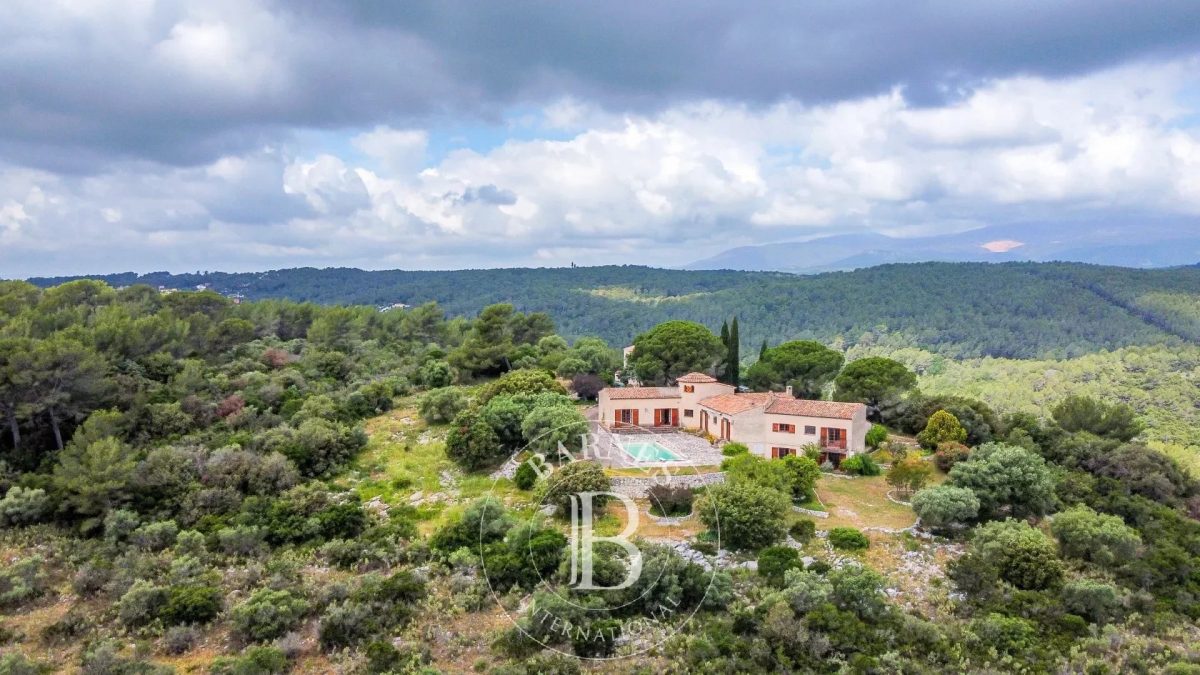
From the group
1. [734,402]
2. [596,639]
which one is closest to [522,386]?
[734,402]

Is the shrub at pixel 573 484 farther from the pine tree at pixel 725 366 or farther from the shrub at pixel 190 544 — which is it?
the pine tree at pixel 725 366

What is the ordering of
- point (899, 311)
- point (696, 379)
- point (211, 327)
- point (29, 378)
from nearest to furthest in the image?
point (29, 378)
point (696, 379)
point (211, 327)
point (899, 311)

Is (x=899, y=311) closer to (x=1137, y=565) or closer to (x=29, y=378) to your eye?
(x=1137, y=565)

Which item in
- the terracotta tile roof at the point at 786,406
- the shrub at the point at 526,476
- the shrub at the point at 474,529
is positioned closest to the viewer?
the shrub at the point at 474,529

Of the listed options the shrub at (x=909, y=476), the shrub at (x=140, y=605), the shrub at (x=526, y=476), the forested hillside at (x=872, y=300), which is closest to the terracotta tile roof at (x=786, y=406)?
the shrub at (x=909, y=476)

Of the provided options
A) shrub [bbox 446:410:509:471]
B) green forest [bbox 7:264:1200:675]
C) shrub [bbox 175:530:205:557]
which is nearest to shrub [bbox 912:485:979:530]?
green forest [bbox 7:264:1200:675]

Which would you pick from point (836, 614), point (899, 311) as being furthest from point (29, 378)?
point (899, 311)
